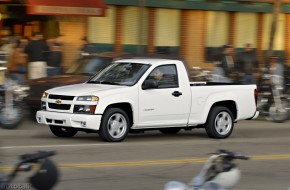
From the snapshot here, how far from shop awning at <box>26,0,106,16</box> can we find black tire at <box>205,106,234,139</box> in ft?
30.3

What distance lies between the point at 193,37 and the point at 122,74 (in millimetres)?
15431

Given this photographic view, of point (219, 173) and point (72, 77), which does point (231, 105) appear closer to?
point (72, 77)

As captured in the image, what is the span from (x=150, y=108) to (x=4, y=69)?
4811mm

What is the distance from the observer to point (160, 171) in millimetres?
11062

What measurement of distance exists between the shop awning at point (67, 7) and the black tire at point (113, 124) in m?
9.66

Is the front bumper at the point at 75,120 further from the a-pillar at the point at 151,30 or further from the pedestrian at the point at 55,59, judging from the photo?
the a-pillar at the point at 151,30

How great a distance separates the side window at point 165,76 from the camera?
14883 millimetres

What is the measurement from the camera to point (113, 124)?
14.2m

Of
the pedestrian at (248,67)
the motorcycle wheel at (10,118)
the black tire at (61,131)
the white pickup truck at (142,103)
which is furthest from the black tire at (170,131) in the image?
the pedestrian at (248,67)

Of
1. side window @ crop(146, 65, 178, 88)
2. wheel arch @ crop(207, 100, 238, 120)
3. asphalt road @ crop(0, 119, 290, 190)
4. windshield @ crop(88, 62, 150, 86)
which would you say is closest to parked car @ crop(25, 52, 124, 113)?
asphalt road @ crop(0, 119, 290, 190)

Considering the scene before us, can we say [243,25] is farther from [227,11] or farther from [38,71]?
[38,71]

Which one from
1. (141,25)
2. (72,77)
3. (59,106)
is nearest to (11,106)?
(72,77)

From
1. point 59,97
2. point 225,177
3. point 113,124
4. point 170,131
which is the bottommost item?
point 170,131

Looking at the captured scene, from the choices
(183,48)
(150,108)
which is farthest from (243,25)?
(150,108)
